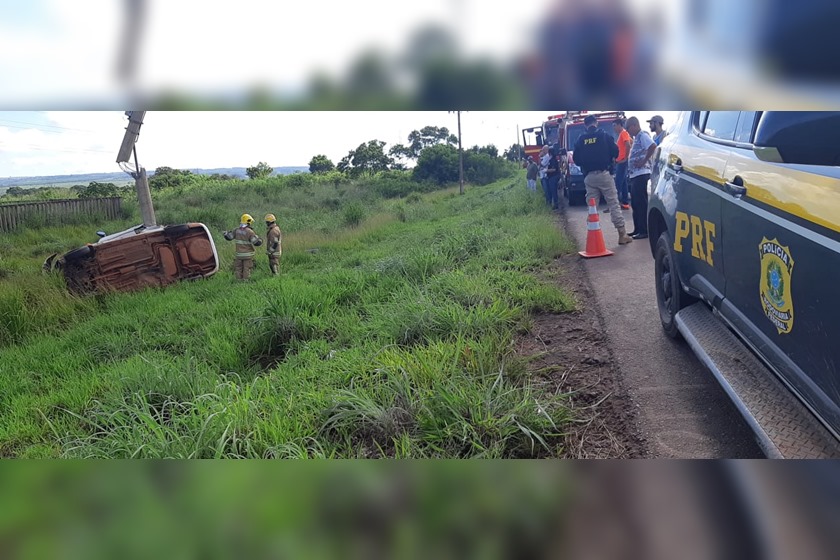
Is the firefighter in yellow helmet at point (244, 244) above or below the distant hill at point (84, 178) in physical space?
below

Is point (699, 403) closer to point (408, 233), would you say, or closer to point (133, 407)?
point (408, 233)

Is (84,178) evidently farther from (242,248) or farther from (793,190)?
(793,190)

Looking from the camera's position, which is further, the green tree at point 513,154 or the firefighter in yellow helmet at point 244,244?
the firefighter in yellow helmet at point 244,244

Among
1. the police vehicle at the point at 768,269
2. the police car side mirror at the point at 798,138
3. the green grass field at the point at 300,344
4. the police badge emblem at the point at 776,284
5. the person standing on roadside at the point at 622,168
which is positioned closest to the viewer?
the police car side mirror at the point at 798,138

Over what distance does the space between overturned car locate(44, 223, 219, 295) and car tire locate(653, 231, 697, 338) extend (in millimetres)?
1563

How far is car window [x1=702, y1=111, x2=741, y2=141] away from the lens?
1582mm

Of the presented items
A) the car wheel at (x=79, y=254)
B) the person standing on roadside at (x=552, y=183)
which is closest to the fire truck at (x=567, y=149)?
the person standing on roadside at (x=552, y=183)

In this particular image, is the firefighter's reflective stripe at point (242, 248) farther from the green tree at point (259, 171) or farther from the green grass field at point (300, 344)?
the green tree at point (259, 171)

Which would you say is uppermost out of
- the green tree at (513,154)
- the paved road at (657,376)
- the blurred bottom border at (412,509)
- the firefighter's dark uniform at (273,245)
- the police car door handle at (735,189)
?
the green tree at (513,154)

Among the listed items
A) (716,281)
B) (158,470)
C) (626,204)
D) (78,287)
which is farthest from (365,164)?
(626,204)

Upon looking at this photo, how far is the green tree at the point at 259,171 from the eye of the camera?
4.12 ft

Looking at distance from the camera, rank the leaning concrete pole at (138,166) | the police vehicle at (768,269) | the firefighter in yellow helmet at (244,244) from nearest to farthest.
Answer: the leaning concrete pole at (138,166) < the police vehicle at (768,269) < the firefighter in yellow helmet at (244,244)

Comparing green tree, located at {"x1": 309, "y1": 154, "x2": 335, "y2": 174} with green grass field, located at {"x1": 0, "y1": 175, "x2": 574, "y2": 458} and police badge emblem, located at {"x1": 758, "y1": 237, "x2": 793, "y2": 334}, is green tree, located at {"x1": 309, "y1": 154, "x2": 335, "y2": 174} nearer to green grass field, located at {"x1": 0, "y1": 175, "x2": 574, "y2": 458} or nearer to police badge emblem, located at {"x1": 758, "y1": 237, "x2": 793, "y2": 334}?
green grass field, located at {"x1": 0, "y1": 175, "x2": 574, "y2": 458}
